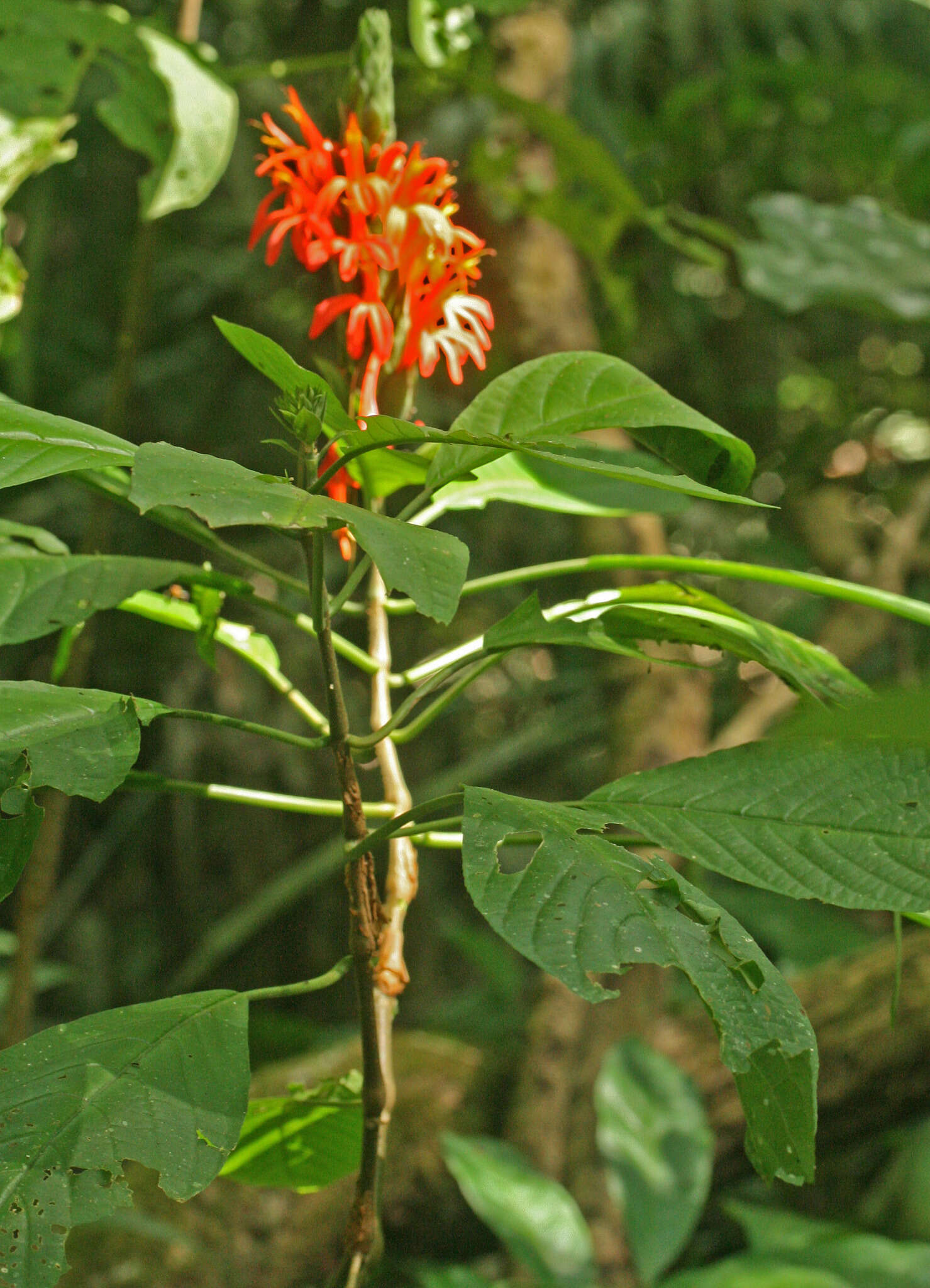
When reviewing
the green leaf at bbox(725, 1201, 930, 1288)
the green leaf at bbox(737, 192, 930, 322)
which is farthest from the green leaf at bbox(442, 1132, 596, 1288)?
the green leaf at bbox(737, 192, 930, 322)

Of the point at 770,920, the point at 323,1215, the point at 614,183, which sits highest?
the point at 614,183

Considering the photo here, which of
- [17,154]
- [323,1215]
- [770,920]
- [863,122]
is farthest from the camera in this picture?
[863,122]

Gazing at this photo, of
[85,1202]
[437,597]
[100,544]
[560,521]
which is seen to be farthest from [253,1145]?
[560,521]

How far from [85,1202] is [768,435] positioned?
1864mm

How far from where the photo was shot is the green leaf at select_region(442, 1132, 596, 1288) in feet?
3.01

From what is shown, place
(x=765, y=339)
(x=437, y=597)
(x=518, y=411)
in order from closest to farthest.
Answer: (x=437, y=597)
(x=518, y=411)
(x=765, y=339)

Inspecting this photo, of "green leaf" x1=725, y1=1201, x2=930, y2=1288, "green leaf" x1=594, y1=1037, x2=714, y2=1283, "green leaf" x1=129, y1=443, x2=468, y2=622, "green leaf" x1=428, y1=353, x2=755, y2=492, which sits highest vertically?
"green leaf" x1=129, y1=443, x2=468, y2=622

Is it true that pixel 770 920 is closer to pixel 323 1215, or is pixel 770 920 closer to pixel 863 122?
pixel 323 1215

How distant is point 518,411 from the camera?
17.4 inches

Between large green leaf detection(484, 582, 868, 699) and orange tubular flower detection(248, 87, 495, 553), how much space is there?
129 millimetres

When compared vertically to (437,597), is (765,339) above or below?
below

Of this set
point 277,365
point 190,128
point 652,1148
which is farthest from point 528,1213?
point 190,128

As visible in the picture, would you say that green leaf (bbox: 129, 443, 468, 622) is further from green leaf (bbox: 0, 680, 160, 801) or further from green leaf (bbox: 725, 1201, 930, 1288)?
green leaf (bbox: 725, 1201, 930, 1288)

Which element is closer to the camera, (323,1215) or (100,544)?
(100,544)
